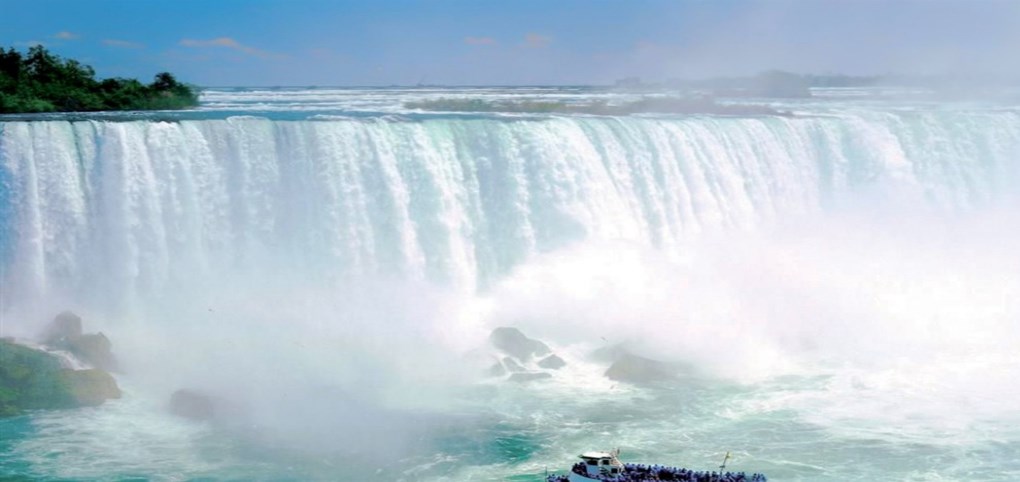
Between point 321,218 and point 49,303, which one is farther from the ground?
point 321,218

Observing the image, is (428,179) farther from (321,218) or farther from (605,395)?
(605,395)

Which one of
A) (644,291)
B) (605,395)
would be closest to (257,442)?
(605,395)

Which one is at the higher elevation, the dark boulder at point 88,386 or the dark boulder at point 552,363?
the dark boulder at point 552,363

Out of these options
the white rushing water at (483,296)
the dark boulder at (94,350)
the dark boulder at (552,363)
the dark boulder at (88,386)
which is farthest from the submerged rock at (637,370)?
the dark boulder at (94,350)

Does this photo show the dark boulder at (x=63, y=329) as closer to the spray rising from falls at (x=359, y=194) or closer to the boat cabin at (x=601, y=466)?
the spray rising from falls at (x=359, y=194)

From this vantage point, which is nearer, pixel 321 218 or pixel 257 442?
pixel 257 442

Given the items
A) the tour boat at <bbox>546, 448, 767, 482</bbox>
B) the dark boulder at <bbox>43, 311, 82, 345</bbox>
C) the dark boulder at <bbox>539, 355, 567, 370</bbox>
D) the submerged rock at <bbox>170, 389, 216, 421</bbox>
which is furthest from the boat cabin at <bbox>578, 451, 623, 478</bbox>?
the dark boulder at <bbox>43, 311, 82, 345</bbox>

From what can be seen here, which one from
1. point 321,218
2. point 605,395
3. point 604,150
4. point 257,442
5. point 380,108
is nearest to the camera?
point 257,442
